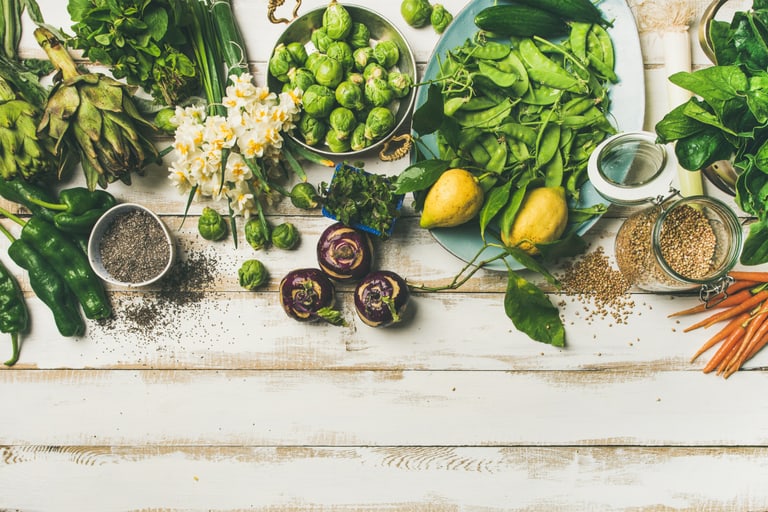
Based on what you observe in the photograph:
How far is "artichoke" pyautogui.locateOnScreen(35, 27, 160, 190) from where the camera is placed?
116cm

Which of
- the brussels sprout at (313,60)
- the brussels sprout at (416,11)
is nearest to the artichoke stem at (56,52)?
the brussels sprout at (313,60)

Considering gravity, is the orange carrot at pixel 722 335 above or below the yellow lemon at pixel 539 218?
below

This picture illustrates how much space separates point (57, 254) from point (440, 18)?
1062 millimetres

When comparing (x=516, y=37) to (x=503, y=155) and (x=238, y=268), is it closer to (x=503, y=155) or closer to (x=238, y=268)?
(x=503, y=155)

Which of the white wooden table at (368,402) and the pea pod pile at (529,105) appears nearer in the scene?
the pea pod pile at (529,105)

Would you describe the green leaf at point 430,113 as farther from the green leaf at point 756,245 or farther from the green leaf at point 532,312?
the green leaf at point 756,245

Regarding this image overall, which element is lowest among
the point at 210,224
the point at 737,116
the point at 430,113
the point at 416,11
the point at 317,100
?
the point at 210,224

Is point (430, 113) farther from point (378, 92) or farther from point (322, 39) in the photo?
point (322, 39)

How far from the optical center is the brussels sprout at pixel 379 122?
1.16 meters

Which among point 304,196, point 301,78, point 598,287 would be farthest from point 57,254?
point 598,287

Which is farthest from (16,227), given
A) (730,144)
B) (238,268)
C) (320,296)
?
(730,144)

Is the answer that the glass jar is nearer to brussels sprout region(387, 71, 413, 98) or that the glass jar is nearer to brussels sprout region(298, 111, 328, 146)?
brussels sprout region(387, 71, 413, 98)

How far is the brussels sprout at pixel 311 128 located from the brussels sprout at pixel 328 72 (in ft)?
0.27

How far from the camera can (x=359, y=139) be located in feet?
→ 3.99
